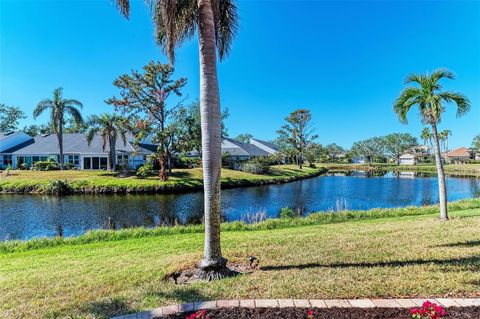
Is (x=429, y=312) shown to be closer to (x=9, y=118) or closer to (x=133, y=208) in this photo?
(x=133, y=208)

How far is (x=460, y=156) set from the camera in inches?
3201

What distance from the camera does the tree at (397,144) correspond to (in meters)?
87.0

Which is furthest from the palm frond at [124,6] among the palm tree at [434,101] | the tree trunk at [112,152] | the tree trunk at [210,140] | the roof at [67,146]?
the roof at [67,146]

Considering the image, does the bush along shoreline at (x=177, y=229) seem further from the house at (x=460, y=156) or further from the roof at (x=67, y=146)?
the house at (x=460, y=156)

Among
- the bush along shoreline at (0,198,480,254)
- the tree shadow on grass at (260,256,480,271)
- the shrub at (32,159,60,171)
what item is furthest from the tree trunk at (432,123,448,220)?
the shrub at (32,159,60,171)

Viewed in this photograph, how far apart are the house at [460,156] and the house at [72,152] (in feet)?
284

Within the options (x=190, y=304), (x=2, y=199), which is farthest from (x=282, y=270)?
(x=2, y=199)

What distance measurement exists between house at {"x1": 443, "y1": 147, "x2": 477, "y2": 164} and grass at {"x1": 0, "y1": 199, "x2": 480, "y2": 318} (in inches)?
3588

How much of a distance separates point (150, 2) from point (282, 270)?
5777 millimetres

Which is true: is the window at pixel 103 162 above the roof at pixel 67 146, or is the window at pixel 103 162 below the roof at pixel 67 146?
below

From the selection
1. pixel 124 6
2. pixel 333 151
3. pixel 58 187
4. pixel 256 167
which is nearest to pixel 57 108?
pixel 58 187

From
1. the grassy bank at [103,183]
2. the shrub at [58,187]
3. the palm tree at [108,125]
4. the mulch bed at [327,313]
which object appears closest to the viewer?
the mulch bed at [327,313]

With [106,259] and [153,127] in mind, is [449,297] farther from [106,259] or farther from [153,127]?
[153,127]

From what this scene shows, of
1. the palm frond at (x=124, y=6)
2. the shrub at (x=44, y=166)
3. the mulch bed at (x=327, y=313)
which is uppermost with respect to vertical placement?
the palm frond at (x=124, y=6)
